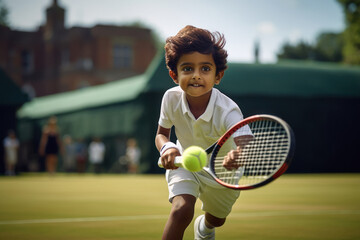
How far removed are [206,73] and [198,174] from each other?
0.67 meters

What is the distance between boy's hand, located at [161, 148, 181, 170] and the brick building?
34.0 m

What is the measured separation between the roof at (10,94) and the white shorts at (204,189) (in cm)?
1822

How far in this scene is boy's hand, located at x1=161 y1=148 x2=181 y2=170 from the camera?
3421 mm

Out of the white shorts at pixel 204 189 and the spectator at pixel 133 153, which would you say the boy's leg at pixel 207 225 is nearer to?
the white shorts at pixel 204 189

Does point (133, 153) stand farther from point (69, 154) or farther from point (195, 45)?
point (195, 45)

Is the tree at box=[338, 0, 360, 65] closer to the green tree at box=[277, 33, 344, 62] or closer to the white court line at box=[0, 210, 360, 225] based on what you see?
the green tree at box=[277, 33, 344, 62]

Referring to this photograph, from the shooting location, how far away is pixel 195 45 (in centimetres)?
367

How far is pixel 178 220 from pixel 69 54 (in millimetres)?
36713

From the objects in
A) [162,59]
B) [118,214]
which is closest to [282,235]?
[118,214]

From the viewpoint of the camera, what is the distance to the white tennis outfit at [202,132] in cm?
373

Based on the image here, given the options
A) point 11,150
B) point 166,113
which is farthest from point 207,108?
point 11,150

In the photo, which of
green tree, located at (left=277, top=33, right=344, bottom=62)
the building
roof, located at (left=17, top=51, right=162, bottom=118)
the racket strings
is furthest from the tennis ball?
green tree, located at (left=277, top=33, right=344, bottom=62)

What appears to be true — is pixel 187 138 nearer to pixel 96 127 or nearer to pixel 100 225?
pixel 100 225

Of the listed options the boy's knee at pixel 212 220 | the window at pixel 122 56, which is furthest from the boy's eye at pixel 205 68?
the window at pixel 122 56
